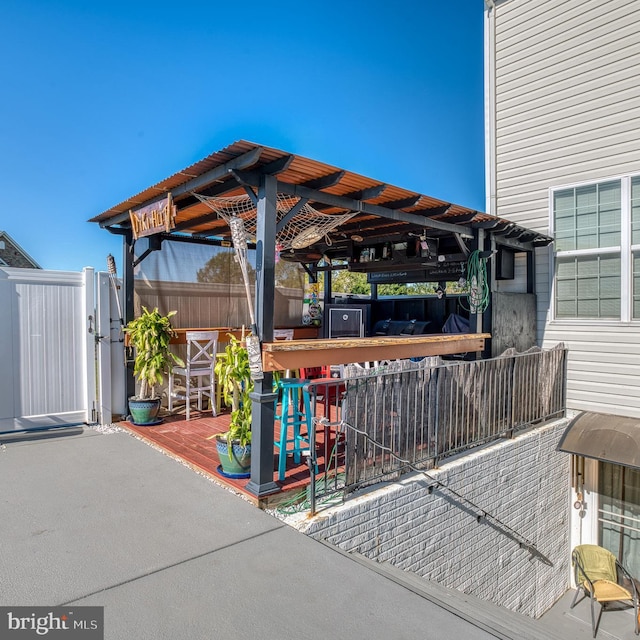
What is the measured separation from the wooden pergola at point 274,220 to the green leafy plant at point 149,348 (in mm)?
482

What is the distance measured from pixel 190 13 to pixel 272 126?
5.63 m

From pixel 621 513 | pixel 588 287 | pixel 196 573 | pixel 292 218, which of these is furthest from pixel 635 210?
pixel 196 573

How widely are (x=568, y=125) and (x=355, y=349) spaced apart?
492cm

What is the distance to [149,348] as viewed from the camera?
5125 mm

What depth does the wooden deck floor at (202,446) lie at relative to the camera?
3451 mm

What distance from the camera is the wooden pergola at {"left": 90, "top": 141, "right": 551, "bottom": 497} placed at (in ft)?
11.0

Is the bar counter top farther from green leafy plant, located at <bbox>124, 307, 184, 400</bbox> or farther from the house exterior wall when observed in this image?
green leafy plant, located at <bbox>124, 307, 184, 400</bbox>

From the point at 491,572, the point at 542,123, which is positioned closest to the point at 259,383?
the point at 491,572

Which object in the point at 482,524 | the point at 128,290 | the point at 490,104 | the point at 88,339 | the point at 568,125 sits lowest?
the point at 482,524

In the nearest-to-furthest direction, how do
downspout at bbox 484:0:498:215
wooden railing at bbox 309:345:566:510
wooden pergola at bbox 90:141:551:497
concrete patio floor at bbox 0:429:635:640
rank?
concrete patio floor at bbox 0:429:635:640
wooden pergola at bbox 90:141:551:497
wooden railing at bbox 309:345:566:510
downspout at bbox 484:0:498:215

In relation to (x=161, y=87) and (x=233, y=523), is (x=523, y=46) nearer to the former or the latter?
(x=233, y=523)

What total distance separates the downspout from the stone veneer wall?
3.69m

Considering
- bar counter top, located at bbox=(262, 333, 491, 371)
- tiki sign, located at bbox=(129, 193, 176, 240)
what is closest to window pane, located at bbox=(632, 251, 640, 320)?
bar counter top, located at bbox=(262, 333, 491, 371)

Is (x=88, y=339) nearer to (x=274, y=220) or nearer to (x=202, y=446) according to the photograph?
(x=202, y=446)
